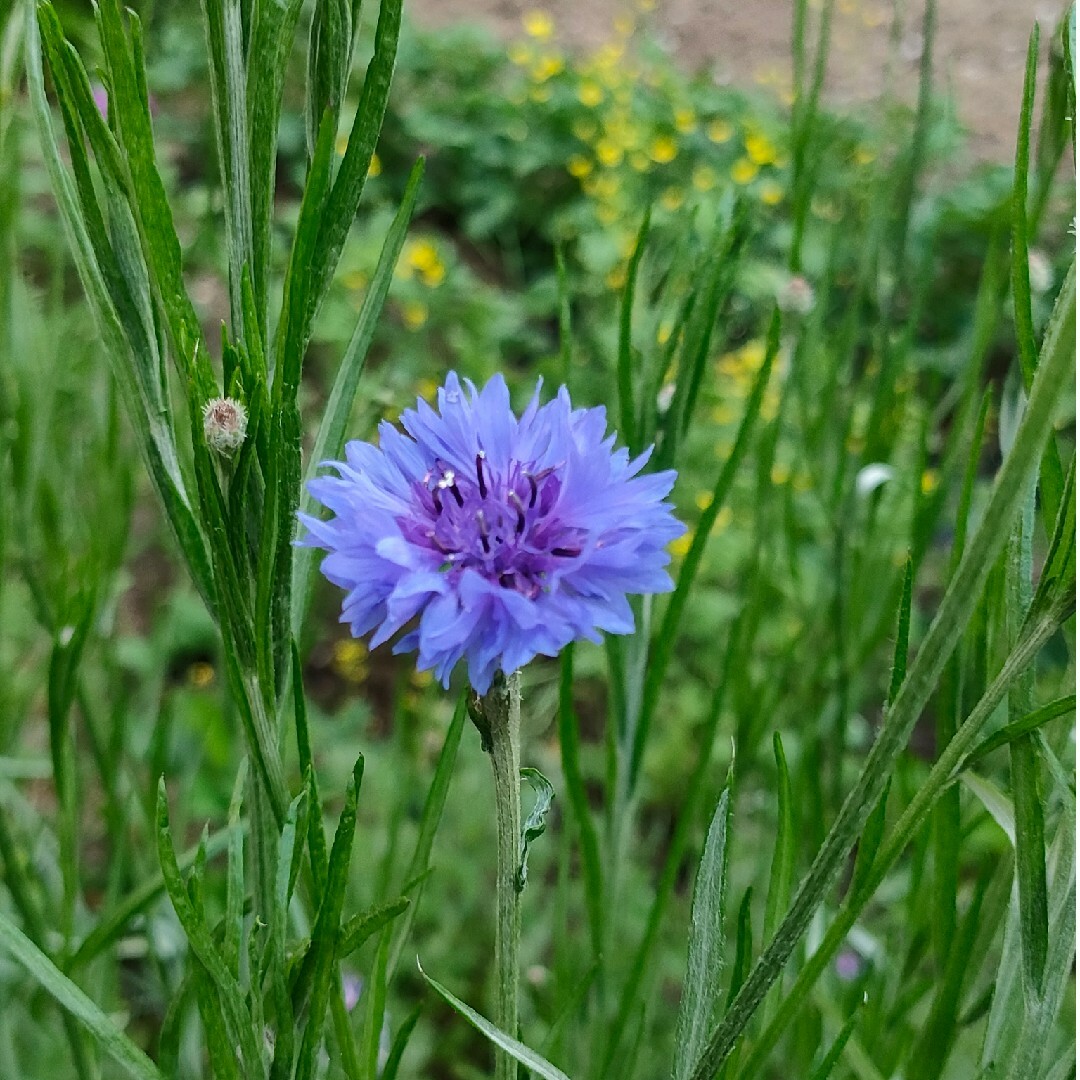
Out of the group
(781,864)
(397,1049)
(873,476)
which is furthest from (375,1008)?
(873,476)

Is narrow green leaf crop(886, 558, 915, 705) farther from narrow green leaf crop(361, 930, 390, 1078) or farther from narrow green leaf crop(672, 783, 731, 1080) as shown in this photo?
narrow green leaf crop(361, 930, 390, 1078)

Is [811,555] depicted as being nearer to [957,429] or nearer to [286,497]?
[957,429]

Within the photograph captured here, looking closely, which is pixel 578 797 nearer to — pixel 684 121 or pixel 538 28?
pixel 684 121

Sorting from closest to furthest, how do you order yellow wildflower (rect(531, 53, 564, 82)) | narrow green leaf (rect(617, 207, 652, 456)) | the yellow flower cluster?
1. narrow green leaf (rect(617, 207, 652, 456))
2. the yellow flower cluster
3. yellow wildflower (rect(531, 53, 564, 82))

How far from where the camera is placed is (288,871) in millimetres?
302

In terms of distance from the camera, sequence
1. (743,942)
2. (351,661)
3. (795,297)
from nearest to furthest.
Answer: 1. (743,942)
2. (795,297)
3. (351,661)

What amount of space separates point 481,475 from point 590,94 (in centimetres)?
190

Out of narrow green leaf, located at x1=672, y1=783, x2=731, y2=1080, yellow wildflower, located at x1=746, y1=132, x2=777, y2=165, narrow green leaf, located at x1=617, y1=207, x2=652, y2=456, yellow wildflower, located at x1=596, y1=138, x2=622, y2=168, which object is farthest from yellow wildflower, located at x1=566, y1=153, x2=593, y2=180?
narrow green leaf, located at x1=672, y1=783, x2=731, y2=1080

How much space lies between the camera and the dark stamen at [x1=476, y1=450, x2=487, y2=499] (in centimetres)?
31

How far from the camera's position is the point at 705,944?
320 millimetres

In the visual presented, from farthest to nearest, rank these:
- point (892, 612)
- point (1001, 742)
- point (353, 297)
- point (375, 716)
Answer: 1. point (353, 297)
2. point (375, 716)
3. point (892, 612)
4. point (1001, 742)

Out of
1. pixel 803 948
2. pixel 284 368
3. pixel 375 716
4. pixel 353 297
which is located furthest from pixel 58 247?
pixel 353 297

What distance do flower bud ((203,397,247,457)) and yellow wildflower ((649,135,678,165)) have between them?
69.2 inches

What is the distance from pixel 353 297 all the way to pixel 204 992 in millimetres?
Answer: 1572
